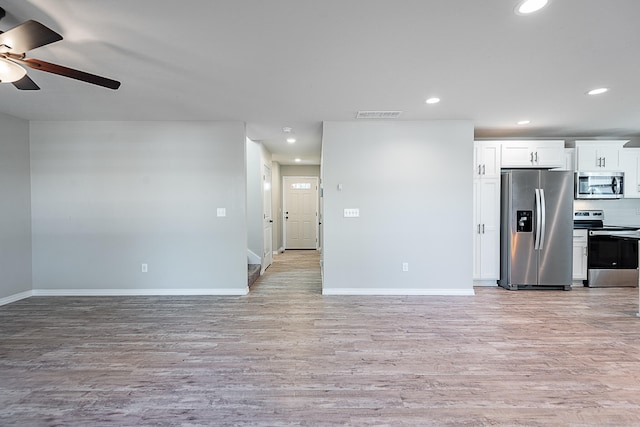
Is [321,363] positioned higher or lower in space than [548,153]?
lower

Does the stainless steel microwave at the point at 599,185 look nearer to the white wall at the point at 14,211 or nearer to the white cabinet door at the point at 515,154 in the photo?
the white cabinet door at the point at 515,154

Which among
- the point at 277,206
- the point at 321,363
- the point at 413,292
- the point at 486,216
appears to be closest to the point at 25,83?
the point at 321,363

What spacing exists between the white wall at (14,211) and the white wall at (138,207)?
0.09 meters

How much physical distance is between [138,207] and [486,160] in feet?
17.1

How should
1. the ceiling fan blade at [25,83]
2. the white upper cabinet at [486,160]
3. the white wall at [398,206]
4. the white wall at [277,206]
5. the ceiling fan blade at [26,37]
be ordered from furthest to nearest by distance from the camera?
the white wall at [277,206]
the white upper cabinet at [486,160]
the white wall at [398,206]
the ceiling fan blade at [25,83]
the ceiling fan blade at [26,37]

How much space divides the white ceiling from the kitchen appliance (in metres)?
1.85

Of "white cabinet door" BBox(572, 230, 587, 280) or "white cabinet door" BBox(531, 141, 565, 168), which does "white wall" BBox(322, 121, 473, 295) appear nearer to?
"white cabinet door" BBox(531, 141, 565, 168)

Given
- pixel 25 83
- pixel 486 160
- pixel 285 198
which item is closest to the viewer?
pixel 25 83

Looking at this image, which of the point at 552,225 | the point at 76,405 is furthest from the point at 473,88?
the point at 76,405

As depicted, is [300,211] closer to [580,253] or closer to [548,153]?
[548,153]

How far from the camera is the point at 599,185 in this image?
15.0 ft

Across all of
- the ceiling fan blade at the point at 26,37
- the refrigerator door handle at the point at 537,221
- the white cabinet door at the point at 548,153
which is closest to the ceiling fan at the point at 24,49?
the ceiling fan blade at the point at 26,37

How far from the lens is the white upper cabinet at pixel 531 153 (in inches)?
173

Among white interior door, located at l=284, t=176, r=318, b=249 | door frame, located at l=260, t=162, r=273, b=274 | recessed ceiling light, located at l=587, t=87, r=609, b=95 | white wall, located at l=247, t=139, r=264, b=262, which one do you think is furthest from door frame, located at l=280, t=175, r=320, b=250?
recessed ceiling light, located at l=587, t=87, r=609, b=95
